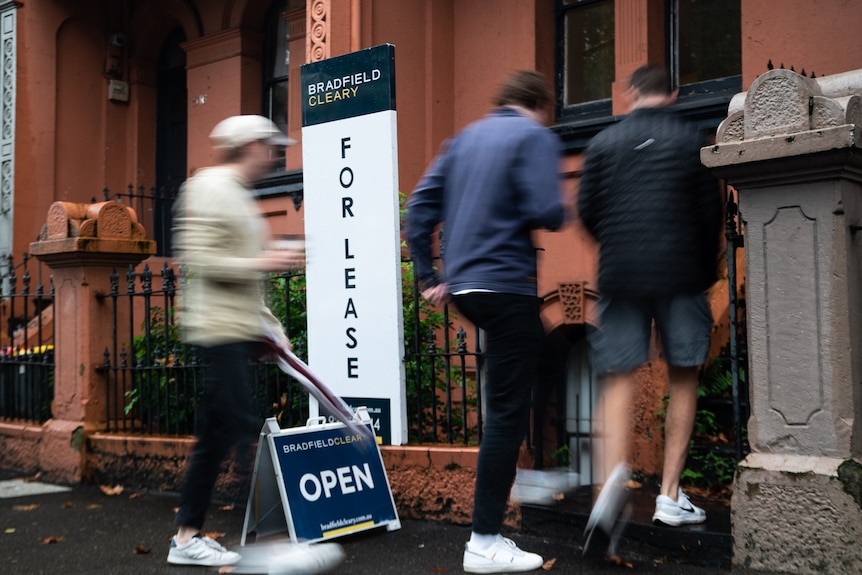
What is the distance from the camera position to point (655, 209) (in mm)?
3967

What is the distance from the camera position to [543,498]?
15.8 ft

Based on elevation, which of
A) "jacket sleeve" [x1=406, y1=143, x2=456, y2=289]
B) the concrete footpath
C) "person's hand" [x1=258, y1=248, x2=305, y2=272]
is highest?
"jacket sleeve" [x1=406, y1=143, x2=456, y2=289]

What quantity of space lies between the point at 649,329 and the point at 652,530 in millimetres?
967

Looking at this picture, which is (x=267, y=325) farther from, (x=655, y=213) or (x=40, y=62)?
(x=40, y=62)

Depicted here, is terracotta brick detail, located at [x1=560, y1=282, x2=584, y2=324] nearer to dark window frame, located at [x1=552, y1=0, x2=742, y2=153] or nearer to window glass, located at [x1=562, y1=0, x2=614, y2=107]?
dark window frame, located at [x1=552, y1=0, x2=742, y2=153]

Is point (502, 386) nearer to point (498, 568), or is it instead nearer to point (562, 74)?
point (498, 568)

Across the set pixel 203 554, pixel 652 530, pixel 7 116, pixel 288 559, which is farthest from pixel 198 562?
pixel 7 116

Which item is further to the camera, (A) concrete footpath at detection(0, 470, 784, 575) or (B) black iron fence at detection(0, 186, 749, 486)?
(B) black iron fence at detection(0, 186, 749, 486)

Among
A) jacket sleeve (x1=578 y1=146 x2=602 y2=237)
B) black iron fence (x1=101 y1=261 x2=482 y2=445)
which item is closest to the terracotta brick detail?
black iron fence (x1=101 y1=261 x2=482 y2=445)

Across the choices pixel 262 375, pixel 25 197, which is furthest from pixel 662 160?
pixel 25 197

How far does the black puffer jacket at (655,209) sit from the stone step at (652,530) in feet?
3.70

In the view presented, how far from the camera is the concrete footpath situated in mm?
4371

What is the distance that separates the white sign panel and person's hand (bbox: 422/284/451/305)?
4.63 ft

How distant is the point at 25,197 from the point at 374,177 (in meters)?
9.44
